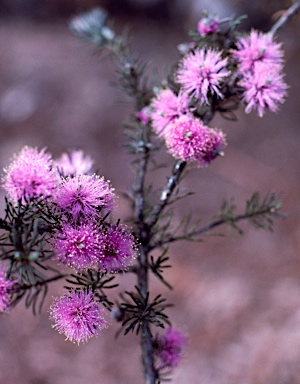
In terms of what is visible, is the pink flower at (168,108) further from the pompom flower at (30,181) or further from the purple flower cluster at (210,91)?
the pompom flower at (30,181)

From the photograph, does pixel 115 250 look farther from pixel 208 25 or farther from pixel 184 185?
pixel 184 185

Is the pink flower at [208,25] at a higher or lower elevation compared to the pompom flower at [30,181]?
higher

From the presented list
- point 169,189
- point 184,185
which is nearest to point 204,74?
point 169,189

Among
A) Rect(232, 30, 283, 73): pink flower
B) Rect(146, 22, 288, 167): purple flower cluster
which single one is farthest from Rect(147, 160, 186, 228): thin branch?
Rect(232, 30, 283, 73): pink flower

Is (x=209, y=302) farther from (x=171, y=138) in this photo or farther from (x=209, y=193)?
(x=171, y=138)

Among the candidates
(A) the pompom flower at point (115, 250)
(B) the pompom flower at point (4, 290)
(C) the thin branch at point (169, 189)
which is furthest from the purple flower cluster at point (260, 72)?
(B) the pompom flower at point (4, 290)

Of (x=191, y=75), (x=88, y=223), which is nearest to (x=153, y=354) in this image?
(x=88, y=223)
